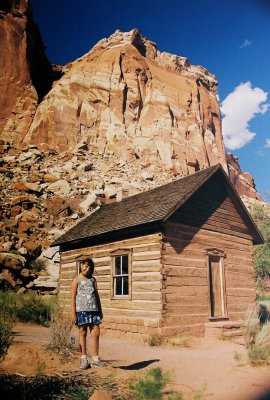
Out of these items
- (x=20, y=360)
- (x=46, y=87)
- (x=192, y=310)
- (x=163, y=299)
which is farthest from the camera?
(x=46, y=87)

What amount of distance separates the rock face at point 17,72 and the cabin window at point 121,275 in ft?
125

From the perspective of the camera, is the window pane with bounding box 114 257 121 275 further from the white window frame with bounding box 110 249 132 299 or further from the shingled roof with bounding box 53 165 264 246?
the shingled roof with bounding box 53 165 264 246

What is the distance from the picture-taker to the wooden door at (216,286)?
12992 mm

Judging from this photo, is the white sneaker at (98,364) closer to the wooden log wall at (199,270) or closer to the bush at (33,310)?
the wooden log wall at (199,270)

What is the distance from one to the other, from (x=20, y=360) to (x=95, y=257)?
780cm

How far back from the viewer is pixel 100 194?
29828 mm

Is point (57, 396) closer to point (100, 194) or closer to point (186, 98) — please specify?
point (100, 194)

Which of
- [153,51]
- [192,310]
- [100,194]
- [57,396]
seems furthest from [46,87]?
[57,396]

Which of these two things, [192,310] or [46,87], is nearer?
[192,310]

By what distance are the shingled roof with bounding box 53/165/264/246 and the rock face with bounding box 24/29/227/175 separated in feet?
105

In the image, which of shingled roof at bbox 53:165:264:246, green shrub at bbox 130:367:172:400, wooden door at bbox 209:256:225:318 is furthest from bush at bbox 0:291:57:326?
green shrub at bbox 130:367:172:400

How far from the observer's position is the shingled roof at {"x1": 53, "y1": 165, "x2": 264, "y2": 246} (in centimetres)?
1170

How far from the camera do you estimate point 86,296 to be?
6.24 m

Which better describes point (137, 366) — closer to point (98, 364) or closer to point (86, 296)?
point (98, 364)
